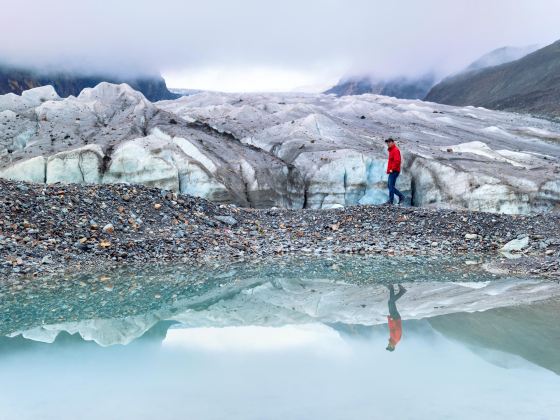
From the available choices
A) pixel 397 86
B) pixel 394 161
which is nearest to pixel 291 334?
pixel 394 161

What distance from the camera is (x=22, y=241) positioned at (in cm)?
1105

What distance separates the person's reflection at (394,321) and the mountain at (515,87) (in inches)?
2294

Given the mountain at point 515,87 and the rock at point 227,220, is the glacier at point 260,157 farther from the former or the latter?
the mountain at point 515,87

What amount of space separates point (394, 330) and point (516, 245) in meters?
7.29

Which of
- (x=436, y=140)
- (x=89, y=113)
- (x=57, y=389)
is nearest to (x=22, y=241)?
(x=57, y=389)

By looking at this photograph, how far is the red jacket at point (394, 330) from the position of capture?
249 inches

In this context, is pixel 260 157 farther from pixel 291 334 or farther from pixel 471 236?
pixel 291 334

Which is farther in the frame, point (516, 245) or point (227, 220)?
point (227, 220)

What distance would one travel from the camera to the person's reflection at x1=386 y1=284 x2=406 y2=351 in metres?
6.29

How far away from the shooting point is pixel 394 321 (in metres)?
7.14

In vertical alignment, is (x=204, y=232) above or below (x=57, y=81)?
below

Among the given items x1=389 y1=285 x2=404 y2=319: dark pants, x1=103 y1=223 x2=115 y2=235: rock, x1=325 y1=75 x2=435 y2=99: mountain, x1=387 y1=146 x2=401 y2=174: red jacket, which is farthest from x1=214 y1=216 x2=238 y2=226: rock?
x1=325 y1=75 x2=435 y2=99: mountain

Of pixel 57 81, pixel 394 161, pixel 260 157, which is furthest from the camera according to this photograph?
pixel 57 81

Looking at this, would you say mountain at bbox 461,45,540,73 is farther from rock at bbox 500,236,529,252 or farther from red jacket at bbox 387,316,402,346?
red jacket at bbox 387,316,402,346
